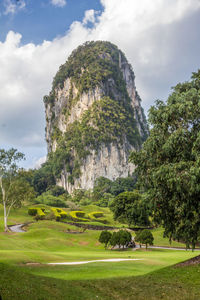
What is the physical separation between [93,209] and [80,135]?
218 feet

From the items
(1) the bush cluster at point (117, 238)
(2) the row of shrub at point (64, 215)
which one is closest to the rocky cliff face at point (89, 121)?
(2) the row of shrub at point (64, 215)

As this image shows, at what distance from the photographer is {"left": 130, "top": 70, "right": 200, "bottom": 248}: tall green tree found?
15230 mm

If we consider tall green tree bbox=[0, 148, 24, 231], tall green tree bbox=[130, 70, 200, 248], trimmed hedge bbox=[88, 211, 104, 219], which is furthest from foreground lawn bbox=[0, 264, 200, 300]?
trimmed hedge bbox=[88, 211, 104, 219]

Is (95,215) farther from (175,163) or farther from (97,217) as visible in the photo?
(175,163)

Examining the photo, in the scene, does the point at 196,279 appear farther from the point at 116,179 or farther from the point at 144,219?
the point at 116,179

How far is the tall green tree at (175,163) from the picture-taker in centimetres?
1523

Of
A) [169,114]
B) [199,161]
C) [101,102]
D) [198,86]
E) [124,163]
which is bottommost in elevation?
[199,161]

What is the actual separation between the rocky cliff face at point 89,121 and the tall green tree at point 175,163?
130 meters

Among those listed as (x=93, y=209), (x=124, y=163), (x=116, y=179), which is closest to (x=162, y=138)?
(x=93, y=209)

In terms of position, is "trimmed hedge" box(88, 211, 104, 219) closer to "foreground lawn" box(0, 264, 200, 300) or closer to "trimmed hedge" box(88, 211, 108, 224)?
"trimmed hedge" box(88, 211, 108, 224)

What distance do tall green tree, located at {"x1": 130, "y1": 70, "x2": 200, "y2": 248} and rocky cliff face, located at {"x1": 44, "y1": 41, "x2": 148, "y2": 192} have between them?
130 meters

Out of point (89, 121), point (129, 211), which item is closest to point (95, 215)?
point (129, 211)

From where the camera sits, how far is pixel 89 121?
156750 millimetres

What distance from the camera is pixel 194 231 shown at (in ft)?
55.7
